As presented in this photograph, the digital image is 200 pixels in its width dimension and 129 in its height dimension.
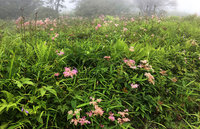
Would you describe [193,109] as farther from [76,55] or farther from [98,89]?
[76,55]

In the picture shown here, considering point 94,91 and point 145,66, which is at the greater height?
point 145,66

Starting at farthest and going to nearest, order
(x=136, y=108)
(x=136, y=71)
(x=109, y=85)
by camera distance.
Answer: (x=136, y=71), (x=109, y=85), (x=136, y=108)

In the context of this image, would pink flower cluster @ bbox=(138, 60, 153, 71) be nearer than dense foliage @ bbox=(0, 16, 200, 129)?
No

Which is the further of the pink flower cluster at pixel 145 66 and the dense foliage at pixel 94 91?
the pink flower cluster at pixel 145 66

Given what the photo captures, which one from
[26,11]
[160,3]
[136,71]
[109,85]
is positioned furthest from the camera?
[160,3]

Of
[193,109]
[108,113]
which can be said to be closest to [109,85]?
[108,113]

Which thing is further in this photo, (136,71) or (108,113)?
(136,71)

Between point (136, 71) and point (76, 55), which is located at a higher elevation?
point (76, 55)

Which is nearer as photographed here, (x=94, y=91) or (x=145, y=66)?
(x=94, y=91)

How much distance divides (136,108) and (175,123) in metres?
0.61

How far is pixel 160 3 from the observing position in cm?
1794

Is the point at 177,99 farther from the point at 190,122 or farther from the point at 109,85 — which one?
the point at 109,85

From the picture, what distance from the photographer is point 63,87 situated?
1.85m

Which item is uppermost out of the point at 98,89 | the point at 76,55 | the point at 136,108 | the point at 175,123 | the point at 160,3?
the point at 160,3
